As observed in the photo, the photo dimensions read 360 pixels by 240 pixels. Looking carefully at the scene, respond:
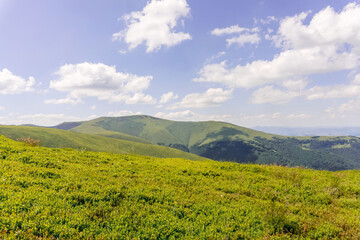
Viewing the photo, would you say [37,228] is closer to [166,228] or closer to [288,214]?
[166,228]

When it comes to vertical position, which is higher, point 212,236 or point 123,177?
point 123,177

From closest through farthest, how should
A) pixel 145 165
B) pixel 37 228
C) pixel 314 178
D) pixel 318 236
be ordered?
1. pixel 37 228
2. pixel 318 236
3. pixel 314 178
4. pixel 145 165

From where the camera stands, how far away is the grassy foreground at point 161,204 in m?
7.23

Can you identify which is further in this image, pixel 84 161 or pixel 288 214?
pixel 84 161

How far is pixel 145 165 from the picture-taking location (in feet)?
54.1

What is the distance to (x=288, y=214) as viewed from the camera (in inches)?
378

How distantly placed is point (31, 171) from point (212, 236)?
10.8m

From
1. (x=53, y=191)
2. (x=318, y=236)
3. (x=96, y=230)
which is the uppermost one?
(x=53, y=191)

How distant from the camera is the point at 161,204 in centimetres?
977

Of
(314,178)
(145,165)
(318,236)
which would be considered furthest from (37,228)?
(314,178)

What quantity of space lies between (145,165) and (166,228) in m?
9.01

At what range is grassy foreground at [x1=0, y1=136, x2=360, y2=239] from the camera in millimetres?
7227

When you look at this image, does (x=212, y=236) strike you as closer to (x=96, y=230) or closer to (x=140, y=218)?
(x=140, y=218)

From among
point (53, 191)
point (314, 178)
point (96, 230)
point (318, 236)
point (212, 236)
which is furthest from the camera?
point (314, 178)
